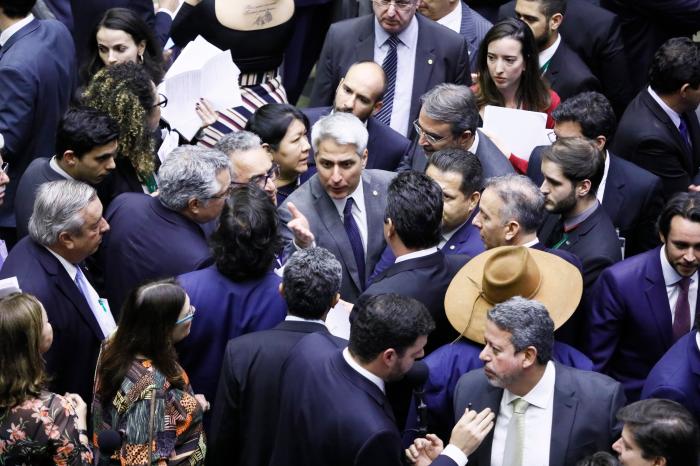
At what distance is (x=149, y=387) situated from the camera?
191 inches

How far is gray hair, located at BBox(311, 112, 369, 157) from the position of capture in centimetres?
638

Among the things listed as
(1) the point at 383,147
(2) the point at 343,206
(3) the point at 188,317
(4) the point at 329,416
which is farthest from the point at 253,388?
(1) the point at 383,147

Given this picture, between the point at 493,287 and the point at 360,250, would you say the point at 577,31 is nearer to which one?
the point at 360,250

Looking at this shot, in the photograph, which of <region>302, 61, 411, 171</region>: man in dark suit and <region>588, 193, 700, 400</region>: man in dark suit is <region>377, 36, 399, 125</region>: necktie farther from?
<region>588, 193, 700, 400</region>: man in dark suit

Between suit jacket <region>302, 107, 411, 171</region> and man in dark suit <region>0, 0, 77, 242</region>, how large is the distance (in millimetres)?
1562

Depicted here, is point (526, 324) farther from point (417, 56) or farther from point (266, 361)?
point (417, 56)

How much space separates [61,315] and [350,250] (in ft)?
5.19

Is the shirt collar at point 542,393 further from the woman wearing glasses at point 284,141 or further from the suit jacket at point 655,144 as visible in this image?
the suit jacket at point 655,144

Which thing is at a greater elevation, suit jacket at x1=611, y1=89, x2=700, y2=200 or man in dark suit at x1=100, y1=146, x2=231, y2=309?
man in dark suit at x1=100, y1=146, x2=231, y2=309

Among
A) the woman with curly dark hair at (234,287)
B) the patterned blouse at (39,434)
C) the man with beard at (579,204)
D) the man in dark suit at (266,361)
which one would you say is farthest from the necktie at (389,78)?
the patterned blouse at (39,434)

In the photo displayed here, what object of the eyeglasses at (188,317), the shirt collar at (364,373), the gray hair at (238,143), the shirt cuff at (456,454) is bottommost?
the shirt cuff at (456,454)

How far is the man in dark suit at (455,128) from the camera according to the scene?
6762 mm

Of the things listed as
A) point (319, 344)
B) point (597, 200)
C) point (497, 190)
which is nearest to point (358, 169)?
point (497, 190)

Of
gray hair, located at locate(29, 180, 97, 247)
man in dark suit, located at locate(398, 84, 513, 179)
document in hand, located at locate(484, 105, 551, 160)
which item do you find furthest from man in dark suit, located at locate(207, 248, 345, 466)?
document in hand, located at locate(484, 105, 551, 160)
